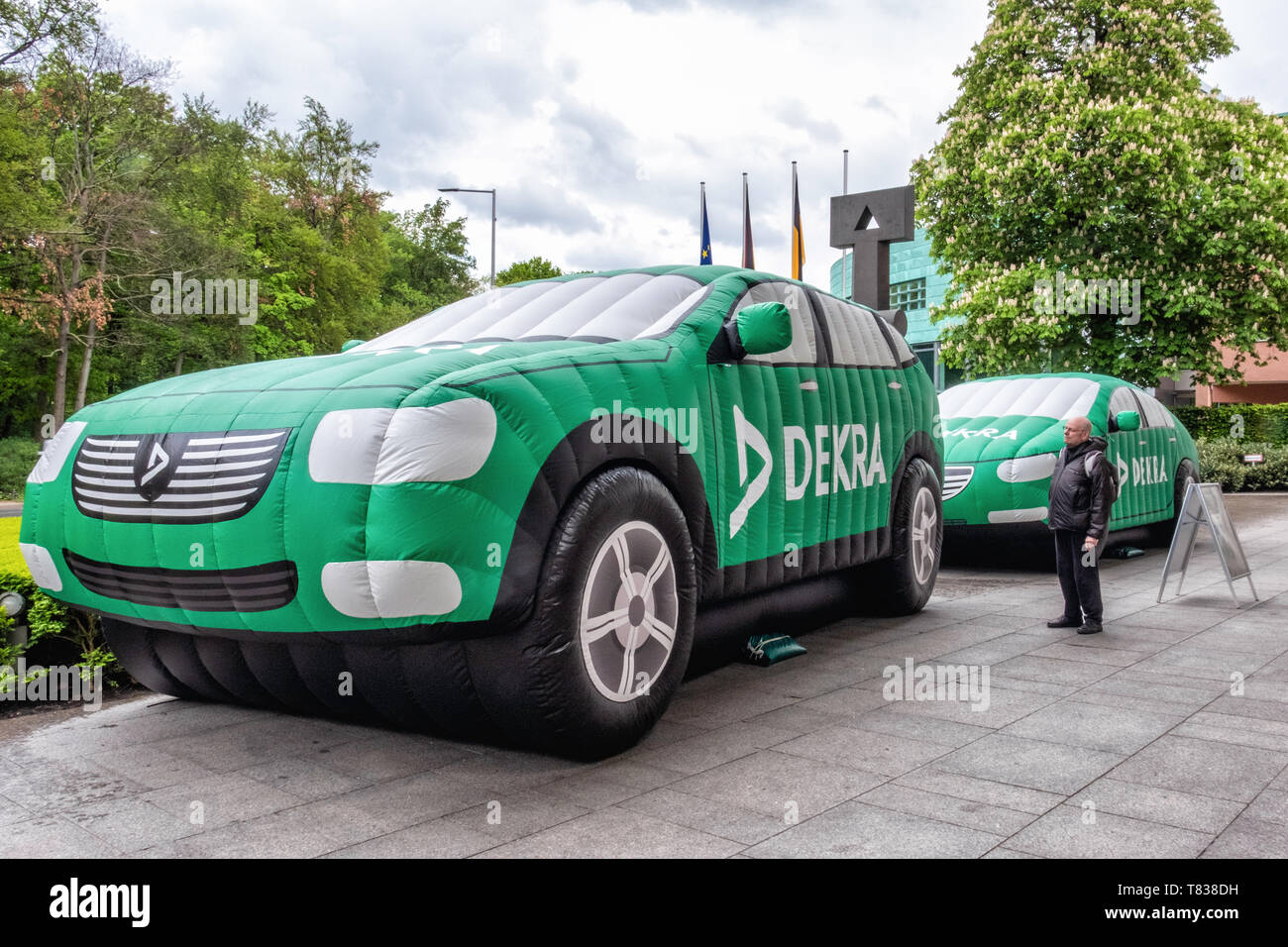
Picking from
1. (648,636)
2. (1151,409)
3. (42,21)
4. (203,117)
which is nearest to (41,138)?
(42,21)

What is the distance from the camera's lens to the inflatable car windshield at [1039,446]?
369 inches

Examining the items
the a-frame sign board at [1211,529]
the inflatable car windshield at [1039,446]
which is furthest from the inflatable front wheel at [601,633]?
the inflatable car windshield at [1039,446]

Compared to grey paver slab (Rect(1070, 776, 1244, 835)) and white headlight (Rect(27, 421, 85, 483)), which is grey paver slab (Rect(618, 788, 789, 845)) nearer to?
grey paver slab (Rect(1070, 776, 1244, 835))

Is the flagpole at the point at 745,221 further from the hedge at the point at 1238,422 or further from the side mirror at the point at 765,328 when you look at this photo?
the side mirror at the point at 765,328

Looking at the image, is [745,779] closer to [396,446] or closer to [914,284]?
[396,446]

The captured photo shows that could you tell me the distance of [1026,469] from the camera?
9.31 metres

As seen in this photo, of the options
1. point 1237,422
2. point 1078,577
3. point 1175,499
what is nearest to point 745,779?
point 1078,577

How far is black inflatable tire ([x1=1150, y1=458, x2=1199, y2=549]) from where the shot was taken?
11594 mm

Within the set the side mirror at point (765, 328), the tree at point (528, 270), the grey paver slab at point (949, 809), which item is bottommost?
the grey paver slab at point (949, 809)

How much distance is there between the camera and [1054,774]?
373cm

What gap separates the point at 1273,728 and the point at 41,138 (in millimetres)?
31976

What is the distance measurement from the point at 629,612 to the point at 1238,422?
2754cm

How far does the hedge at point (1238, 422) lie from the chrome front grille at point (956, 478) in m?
20.0
